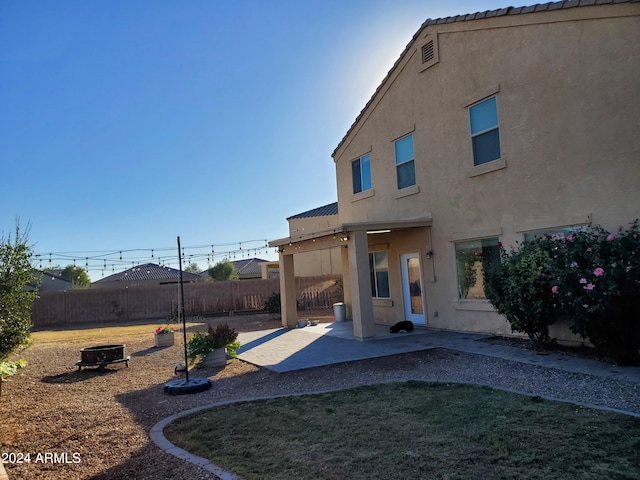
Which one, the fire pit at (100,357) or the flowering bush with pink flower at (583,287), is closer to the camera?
the flowering bush with pink flower at (583,287)

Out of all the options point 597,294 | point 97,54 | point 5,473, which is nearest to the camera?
point 5,473

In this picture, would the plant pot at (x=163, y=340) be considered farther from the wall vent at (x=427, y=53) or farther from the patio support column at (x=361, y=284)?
the wall vent at (x=427, y=53)

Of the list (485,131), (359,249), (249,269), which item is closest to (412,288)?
(359,249)

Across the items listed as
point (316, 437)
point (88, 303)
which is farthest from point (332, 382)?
point (88, 303)

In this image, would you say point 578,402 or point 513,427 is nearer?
point 513,427

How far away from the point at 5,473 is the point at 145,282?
4590 cm

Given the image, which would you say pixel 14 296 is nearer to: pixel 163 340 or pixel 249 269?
pixel 163 340

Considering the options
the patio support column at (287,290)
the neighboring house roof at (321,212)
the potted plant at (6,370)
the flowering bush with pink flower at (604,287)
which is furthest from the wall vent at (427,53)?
the neighboring house roof at (321,212)

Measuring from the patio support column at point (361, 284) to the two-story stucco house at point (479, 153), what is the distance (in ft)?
0.12

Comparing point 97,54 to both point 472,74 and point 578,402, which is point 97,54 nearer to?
point 472,74

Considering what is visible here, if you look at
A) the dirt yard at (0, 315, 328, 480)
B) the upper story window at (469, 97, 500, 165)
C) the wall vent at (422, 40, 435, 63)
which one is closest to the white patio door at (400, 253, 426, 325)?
the upper story window at (469, 97, 500, 165)

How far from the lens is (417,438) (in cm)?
468

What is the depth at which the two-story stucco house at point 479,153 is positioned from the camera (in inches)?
334

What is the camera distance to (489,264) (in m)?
10.2
